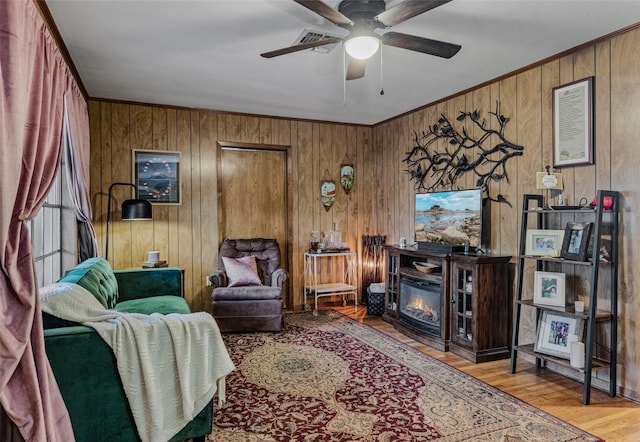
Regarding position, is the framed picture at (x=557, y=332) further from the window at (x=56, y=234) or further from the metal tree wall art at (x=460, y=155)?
the window at (x=56, y=234)

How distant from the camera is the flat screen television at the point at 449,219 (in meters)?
4.02

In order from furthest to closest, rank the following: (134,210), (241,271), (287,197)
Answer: (287,197) < (241,271) < (134,210)

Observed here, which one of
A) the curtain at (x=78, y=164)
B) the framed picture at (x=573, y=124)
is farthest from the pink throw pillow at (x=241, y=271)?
the framed picture at (x=573, y=124)

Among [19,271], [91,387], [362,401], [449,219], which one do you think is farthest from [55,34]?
[449,219]

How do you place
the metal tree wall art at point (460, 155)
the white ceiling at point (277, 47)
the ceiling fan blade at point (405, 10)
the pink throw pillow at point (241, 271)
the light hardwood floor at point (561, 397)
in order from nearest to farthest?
the ceiling fan blade at point (405, 10) → the light hardwood floor at point (561, 397) → the white ceiling at point (277, 47) → the metal tree wall art at point (460, 155) → the pink throw pillow at point (241, 271)

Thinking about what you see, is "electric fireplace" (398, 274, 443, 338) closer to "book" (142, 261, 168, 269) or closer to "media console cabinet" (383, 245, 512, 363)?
"media console cabinet" (383, 245, 512, 363)

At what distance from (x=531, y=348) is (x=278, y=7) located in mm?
3229

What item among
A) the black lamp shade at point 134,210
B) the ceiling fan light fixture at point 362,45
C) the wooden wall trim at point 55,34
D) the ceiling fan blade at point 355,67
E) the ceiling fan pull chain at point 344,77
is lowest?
the black lamp shade at point 134,210

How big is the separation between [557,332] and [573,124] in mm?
1668

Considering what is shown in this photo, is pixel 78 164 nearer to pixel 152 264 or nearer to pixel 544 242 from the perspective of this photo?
pixel 152 264

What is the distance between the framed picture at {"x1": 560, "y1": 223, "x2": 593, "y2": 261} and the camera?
9.66 ft

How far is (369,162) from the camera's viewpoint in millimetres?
6117

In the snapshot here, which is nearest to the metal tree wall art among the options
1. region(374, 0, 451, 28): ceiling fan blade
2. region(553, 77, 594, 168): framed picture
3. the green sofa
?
region(553, 77, 594, 168): framed picture

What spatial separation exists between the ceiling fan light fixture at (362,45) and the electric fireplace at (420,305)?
244 cm
